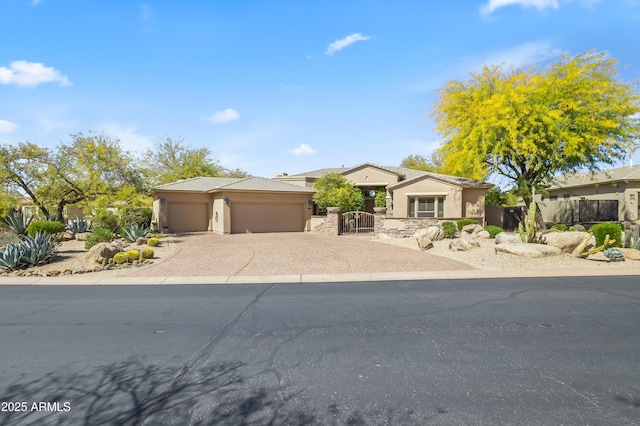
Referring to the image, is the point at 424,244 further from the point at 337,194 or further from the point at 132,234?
the point at 132,234

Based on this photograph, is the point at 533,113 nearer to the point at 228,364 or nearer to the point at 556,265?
the point at 556,265

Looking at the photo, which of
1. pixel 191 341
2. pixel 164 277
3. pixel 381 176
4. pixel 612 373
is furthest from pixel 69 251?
pixel 381 176

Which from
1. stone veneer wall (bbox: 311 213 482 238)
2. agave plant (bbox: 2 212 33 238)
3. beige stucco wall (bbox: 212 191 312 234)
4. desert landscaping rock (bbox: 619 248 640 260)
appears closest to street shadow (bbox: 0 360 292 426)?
desert landscaping rock (bbox: 619 248 640 260)

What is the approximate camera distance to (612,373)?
15.1 feet

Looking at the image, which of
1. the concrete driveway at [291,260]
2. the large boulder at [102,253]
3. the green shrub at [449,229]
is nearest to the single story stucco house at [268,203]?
the green shrub at [449,229]

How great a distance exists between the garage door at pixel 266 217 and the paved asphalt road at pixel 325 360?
16944 millimetres

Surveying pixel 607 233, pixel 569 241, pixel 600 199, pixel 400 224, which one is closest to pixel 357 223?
pixel 400 224

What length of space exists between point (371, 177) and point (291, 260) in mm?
17408

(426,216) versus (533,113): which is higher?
(533,113)

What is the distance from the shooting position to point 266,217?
2678cm

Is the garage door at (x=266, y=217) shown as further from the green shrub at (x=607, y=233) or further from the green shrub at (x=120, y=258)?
the green shrub at (x=607, y=233)

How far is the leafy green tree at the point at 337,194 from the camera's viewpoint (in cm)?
2644

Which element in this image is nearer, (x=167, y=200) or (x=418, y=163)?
(x=167, y=200)

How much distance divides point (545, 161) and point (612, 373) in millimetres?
20909
